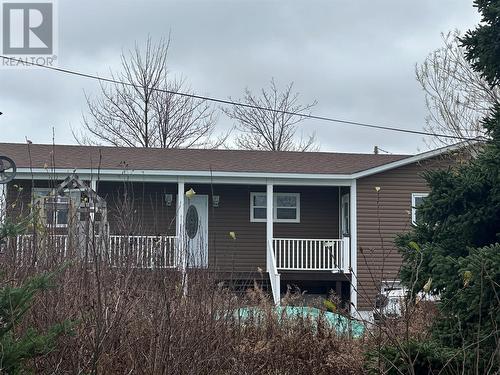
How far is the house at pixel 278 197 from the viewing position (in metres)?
17.2

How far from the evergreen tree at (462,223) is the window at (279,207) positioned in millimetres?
13390

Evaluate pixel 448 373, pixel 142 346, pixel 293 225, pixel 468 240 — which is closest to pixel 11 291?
pixel 142 346

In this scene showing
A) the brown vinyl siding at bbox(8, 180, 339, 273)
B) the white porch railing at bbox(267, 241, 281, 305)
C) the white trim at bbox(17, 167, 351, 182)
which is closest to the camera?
the white porch railing at bbox(267, 241, 281, 305)

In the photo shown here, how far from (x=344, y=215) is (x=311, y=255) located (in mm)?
2407

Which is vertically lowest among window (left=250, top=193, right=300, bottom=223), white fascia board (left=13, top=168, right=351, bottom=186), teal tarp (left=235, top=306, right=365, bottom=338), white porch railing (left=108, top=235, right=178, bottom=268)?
teal tarp (left=235, top=306, right=365, bottom=338)

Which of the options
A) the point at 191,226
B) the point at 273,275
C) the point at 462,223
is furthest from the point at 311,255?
the point at 462,223

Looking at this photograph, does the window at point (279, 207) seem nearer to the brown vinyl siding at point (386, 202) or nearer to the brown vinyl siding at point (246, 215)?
the brown vinyl siding at point (246, 215)

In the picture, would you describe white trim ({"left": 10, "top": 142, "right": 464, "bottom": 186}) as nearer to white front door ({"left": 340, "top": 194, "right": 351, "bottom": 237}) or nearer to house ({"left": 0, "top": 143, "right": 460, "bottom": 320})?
house ({"left": 0, "top": 143, "right": 460, "bottom": 320})

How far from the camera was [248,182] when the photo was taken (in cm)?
1777

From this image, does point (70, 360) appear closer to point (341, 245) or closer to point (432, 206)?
point (432, 206)

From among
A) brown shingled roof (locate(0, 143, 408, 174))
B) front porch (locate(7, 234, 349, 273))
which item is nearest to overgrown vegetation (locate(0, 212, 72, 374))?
front porch (locate(7, 234, 349, 273))

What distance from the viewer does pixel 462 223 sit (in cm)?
529

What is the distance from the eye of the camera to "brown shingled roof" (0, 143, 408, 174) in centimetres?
1761

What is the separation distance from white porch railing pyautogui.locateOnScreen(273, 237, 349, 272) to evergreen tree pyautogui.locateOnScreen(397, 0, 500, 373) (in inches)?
445
